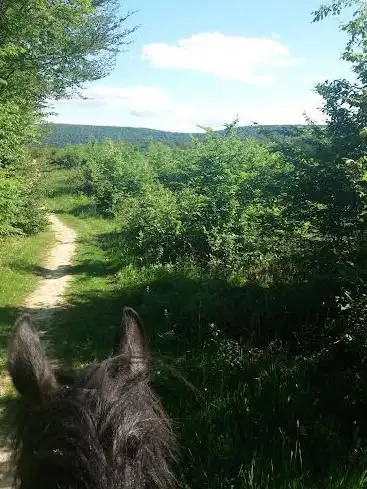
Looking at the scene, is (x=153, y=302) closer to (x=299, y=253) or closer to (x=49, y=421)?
(x=299, y=253)

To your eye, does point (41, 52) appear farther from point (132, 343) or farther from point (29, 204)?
point (132, 343)

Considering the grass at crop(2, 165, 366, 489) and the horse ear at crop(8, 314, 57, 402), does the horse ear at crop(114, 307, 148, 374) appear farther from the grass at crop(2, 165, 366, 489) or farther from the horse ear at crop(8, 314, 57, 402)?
the horse ear at crop(8, 314, 57, 402)

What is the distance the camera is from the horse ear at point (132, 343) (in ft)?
6.35

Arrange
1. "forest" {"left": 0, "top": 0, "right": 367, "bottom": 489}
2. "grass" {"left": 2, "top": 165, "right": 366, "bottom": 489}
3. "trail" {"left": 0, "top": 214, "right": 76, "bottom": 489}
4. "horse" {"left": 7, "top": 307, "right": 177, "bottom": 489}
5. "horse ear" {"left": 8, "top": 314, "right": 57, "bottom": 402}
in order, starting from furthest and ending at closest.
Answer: "trail" {"left": 0, "top": 214, "right": 76, "bottom": 489} → "forest" {"left": 0, "top": 0, "right": 367, "bottom": 489} → "grass" {"left": 2, "top": 165, "right": 366, "bottom": 489} → "horse ear" {"left": 8, "top": 314, "right": 57, "bottom": 402} → "horse" {"left": 7, "top": 307, "right": 177, "bottom": 489}

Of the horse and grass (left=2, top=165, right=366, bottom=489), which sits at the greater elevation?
the horse

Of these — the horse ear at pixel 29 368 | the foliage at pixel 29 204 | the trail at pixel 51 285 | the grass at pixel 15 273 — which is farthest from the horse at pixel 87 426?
the foliage at pixel 29 204

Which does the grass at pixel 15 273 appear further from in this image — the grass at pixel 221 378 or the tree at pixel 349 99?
the tree at pixel 349 99

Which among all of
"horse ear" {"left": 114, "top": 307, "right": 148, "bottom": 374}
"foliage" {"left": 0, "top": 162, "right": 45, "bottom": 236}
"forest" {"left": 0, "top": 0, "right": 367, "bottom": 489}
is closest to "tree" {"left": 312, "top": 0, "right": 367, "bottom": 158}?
"forest" {"left": 0, "top": 0, "right": 367, "bottom": 489}

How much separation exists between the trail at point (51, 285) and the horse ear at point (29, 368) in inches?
113

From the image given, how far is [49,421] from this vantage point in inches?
65.9

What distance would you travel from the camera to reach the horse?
153 centimetres

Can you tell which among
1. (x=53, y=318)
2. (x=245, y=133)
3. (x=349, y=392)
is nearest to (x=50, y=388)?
(x=349, y=392)

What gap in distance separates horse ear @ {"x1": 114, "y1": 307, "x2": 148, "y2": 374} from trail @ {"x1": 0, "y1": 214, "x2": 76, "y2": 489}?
111 inches

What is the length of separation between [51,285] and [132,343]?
10321 millimetres
